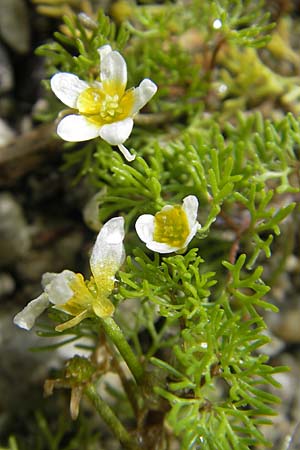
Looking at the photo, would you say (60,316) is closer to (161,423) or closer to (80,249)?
(161,423)

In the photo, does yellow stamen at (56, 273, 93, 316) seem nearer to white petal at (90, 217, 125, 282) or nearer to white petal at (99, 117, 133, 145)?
white petal at (90, 217, 125, 282)

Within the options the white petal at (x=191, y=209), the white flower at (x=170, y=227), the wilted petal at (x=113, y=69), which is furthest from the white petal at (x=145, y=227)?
the wilted petal at (x=113, y=69)

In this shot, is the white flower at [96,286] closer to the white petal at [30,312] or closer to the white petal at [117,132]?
the white petal at [30,312]

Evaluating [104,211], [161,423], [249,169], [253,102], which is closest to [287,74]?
[253,102]

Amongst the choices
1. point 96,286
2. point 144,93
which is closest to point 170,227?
point 96,286

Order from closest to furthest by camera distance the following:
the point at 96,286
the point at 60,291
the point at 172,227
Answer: the point at 60,291, the point at 96,286, the point at 172,227

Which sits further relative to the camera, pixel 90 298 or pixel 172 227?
pixel 172 227

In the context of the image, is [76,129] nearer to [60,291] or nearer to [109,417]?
[60,291]
